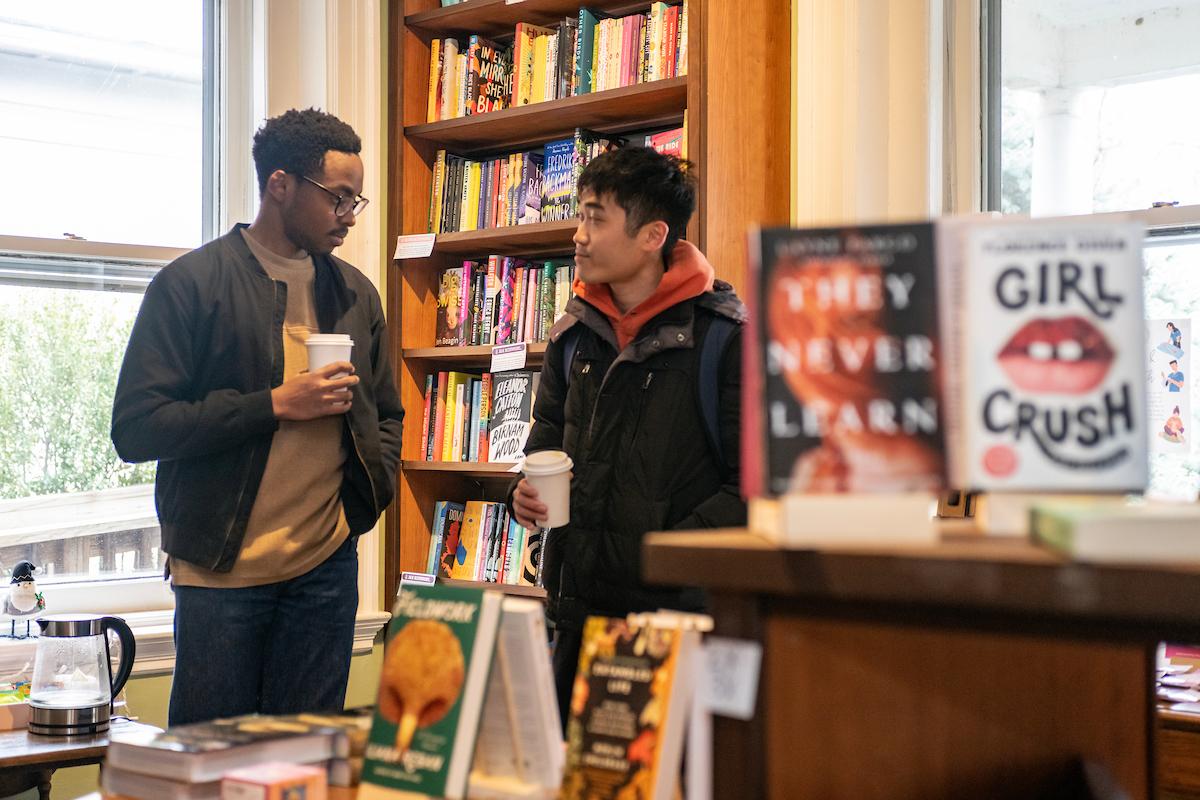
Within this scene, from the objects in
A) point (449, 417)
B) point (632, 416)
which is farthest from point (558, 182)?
point (632, 416)

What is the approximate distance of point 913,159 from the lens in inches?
118

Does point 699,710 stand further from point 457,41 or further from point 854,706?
point 457,41

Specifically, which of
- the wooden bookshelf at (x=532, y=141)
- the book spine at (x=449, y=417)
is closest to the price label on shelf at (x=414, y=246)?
the wooden bookshelf at (x=532, y=141)

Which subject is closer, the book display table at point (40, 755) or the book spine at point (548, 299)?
the book display table at point (40, 755)

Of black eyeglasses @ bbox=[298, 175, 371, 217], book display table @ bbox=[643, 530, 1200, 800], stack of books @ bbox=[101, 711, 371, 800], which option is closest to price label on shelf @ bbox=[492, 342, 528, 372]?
black eyeglasses @ bbox=[298, 175, 371, 217]

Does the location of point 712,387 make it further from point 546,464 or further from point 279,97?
point 279,97

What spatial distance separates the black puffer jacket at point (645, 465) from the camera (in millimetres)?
2172

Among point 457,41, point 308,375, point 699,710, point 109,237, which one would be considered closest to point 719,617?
point 699,710

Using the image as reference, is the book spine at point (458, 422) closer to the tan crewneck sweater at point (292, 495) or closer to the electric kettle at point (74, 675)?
the tan crewneck sweater at point (292, 495)

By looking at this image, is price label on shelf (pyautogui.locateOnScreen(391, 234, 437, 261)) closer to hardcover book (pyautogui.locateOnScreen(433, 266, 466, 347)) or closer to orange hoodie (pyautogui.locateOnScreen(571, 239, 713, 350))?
hardcover book (pyautogui.locateOnScreen(433, 266, 466, 347))

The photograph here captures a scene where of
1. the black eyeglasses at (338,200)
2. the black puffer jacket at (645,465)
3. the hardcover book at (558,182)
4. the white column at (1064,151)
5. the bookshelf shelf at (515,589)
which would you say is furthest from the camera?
the hardcover book at (558,182)

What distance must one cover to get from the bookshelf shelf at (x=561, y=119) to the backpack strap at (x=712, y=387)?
43.4 inches

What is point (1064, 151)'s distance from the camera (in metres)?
3.03

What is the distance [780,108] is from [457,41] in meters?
1.20
